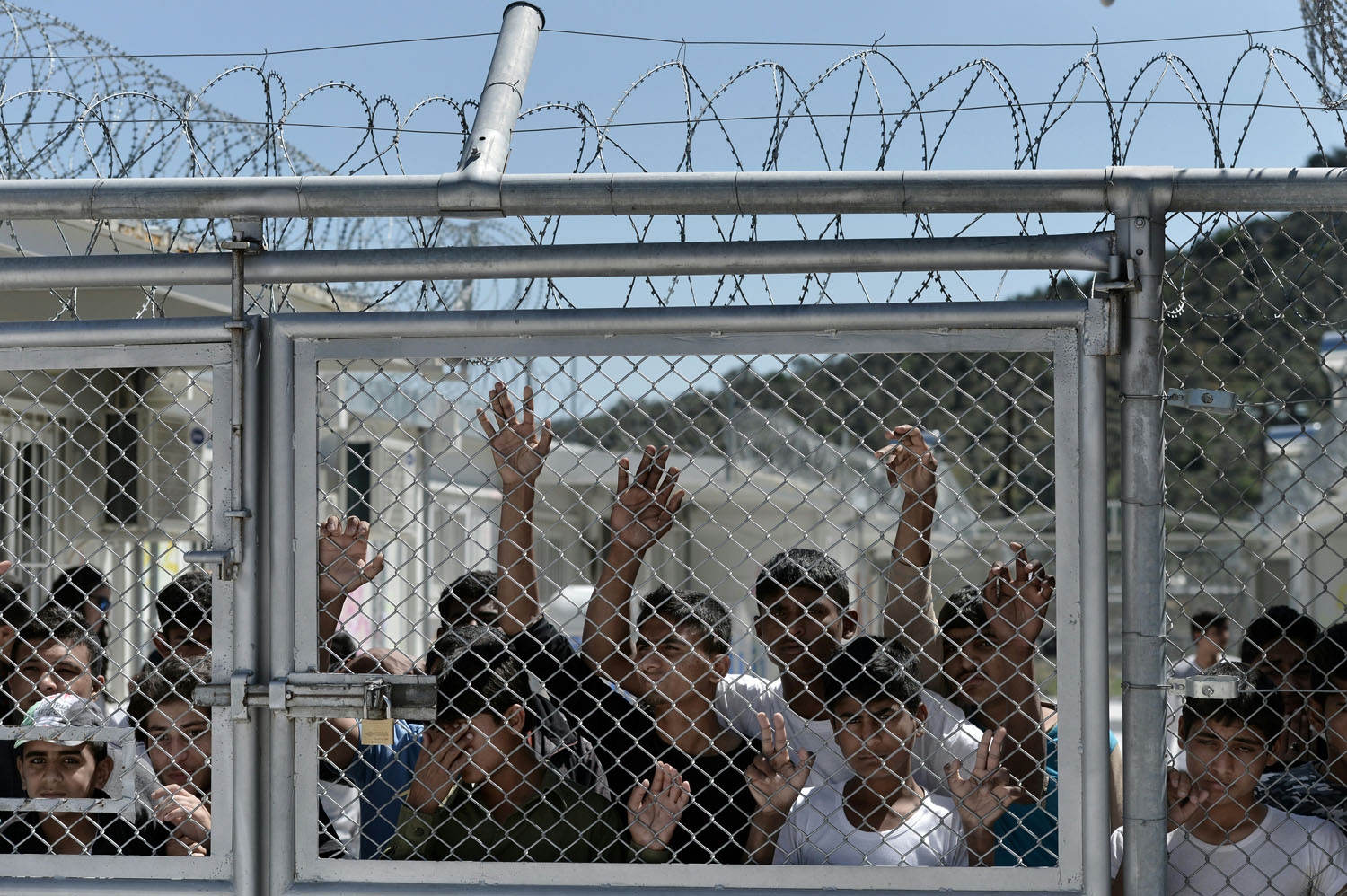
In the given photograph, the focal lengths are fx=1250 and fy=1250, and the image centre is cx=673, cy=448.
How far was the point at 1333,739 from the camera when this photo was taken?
299cm

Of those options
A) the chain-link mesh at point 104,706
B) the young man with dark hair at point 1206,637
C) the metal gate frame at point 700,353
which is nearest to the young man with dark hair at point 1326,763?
the metal gate frame at point 700,353

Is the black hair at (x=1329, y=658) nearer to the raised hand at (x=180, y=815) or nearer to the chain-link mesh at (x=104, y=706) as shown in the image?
the chain-link mesh at (x=104, y=706)

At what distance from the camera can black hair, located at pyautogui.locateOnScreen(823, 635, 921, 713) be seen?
2.81 meters

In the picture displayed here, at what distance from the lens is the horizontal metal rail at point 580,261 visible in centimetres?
226

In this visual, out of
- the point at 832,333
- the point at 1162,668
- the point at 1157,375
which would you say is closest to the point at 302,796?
the point at 832,333

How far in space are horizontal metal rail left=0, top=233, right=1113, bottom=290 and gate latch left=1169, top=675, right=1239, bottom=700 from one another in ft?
2.43

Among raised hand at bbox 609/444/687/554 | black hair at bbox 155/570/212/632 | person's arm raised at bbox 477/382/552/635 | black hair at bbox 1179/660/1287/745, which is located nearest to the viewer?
black hair at bbox 1179/660/1287/745

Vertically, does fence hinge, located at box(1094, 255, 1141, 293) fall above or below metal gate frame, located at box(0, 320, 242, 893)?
above

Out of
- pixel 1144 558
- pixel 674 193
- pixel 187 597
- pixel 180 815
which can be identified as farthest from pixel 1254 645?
pixel 187 597

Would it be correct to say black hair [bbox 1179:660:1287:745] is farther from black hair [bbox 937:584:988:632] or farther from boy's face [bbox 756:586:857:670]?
boy's face [bbox 756:586:857:670]

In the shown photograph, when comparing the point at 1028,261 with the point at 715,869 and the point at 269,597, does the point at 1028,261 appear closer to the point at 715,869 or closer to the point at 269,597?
the point at 715,869

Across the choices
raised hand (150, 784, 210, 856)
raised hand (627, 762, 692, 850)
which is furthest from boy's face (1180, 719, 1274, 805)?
raised hand (150, 784, 210, 856)

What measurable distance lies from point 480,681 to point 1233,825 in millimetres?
1728

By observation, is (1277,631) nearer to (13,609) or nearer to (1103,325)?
(1103,325)
